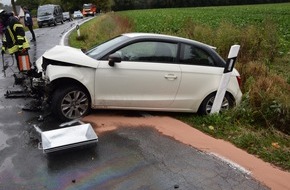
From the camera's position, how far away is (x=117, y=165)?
4.94 metres

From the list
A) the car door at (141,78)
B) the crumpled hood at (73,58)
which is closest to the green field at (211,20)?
the car door at (141,78)

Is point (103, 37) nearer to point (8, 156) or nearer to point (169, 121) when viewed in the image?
point (169, 121)

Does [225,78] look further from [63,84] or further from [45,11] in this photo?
[45,11]

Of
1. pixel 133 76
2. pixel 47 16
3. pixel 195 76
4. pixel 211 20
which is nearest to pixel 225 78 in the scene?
pixel 195 76

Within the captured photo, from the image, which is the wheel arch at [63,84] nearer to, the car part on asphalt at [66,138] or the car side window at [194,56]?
the car part on asphalt at [66,138]

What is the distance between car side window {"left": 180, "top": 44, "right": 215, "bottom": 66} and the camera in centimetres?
692

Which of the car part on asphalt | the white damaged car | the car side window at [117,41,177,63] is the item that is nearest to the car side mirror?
the white damaged car

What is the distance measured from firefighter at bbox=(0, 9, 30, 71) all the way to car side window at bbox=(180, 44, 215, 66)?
420cm

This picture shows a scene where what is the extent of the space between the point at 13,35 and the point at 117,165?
5.81 m

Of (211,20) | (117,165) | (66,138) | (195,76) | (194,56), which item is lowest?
(211,20)

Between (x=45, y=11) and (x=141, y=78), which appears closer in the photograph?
(x=141, y=78)

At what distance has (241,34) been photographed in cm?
1131

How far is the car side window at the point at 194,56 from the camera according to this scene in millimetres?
6918

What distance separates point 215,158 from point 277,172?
2.83ft
